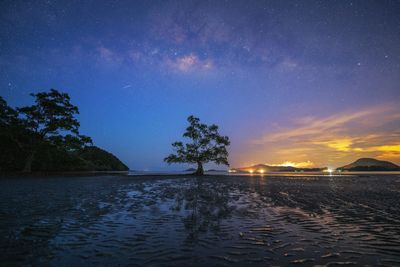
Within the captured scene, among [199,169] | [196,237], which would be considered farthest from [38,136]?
[196,237]

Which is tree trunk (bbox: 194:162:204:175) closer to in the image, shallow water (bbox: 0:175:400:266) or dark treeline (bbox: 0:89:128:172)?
dark treeline (bbox: 0:89:128:172)

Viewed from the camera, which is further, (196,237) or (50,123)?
(50,123)

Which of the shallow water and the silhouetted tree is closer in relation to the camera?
the shallow water

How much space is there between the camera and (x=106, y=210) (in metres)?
11.3

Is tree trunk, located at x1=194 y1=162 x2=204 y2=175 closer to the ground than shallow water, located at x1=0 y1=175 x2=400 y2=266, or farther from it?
farther from it

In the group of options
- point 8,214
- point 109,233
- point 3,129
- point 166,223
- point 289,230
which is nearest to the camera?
point 109,233

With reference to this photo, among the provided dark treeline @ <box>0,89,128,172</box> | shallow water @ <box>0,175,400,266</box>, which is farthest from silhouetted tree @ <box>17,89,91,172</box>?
shallow water @ <box>0,175,400,266</box>

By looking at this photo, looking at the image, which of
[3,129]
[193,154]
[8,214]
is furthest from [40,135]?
[8,214]

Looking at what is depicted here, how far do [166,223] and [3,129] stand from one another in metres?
51.6

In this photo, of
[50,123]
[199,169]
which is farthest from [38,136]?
[199,169]

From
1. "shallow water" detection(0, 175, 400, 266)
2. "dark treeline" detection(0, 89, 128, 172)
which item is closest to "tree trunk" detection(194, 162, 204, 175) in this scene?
"dark treeline" detection(0, 89, 128, 172)

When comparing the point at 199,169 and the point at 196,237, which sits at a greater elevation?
the point at 199,169

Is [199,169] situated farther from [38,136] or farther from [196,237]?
[196,237]

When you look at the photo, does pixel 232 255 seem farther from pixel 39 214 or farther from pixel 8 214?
pixel 8 214
